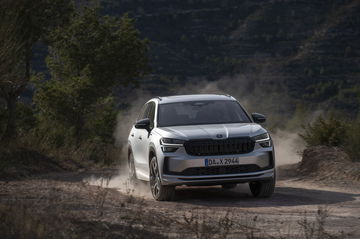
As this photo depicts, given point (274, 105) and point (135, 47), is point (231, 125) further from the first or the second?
point (274, 105)

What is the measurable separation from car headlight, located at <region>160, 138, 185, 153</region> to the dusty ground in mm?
842

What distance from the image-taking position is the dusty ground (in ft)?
27.2

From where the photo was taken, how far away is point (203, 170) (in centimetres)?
1221

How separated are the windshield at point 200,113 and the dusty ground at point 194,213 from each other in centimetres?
131

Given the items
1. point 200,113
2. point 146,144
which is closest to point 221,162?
point 200,113

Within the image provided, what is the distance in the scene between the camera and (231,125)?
512 inches

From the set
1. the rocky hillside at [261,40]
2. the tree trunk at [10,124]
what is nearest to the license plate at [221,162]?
the tree trunk at [10,124]

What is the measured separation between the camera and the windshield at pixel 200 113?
44.1 feet

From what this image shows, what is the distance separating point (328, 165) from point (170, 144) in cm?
602

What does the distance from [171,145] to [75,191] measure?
1.81m

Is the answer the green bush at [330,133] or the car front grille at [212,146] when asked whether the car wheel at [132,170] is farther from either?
the green bush at [330,133]

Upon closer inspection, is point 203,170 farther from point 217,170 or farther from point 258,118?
point 258,118

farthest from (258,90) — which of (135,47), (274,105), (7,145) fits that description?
(7,145)

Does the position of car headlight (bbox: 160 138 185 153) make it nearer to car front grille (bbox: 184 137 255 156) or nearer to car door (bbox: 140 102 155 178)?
car front grille (bbox: 184 137 255 156)
